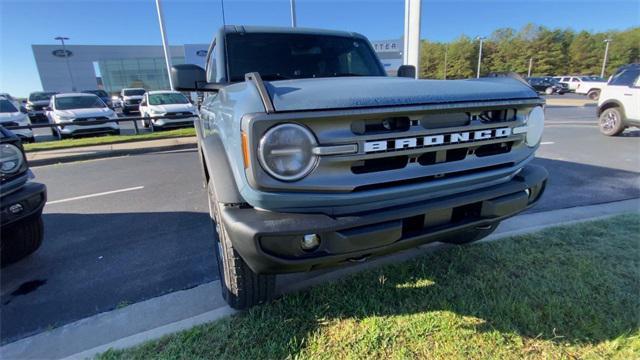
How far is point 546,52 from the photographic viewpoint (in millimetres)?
56125

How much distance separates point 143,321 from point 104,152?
7.82 metres

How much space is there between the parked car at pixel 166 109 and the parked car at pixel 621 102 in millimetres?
12557

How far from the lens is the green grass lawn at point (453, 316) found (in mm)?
1755

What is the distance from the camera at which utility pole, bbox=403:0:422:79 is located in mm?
9133

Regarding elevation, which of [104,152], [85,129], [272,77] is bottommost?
[104,152]

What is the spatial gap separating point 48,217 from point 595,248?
19.6 ft

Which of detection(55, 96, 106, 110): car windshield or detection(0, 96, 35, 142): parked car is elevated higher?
detection(55, 96, 106, 110): car windshield

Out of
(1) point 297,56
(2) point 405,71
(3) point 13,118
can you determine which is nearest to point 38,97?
(3) point 13,118

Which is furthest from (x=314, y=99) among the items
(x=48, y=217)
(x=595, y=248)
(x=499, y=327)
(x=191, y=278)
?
(x=48, y=217)

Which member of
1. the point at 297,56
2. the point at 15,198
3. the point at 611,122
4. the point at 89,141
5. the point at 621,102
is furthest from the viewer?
the point at 89,141

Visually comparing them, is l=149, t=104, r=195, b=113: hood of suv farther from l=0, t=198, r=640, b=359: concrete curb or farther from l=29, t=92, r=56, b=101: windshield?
l=29, t=92, r=56, b=101: windshield

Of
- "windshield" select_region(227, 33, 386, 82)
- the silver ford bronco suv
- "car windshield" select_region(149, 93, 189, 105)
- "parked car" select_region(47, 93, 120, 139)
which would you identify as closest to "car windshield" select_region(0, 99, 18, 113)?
"parked car" select_region(47, 93, 120, 139)

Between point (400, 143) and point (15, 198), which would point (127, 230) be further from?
point (400, 143)

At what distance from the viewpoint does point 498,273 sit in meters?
2.38
